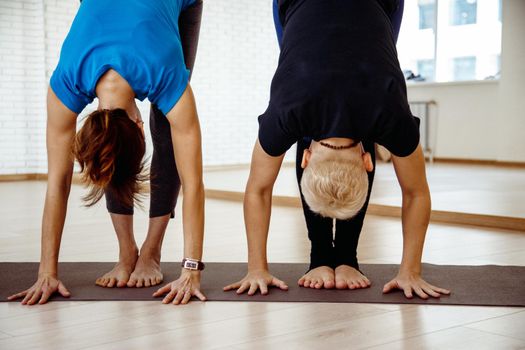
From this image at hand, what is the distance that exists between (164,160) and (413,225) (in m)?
0.85

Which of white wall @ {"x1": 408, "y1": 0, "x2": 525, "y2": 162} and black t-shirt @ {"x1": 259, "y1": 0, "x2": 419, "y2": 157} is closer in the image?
black t-shirt @ {"x1": 259, "y1": 0, "x2": 419, "y2": 157}

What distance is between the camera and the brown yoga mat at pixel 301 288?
2.19 meters

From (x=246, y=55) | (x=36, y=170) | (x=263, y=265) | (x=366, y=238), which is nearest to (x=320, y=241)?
(x=263, y=265)

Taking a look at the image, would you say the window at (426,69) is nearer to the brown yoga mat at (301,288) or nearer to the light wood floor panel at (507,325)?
the brown yoga mat at (301,288)

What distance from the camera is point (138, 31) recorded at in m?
2.16

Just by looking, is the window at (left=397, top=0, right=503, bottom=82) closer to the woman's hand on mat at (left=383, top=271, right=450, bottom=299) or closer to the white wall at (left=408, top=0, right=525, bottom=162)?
the white wall at (left=408, top=0, right=525, bottom=162)

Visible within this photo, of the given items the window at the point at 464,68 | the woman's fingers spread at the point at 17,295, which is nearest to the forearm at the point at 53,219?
the woman's fingers spread at the point at 17,295

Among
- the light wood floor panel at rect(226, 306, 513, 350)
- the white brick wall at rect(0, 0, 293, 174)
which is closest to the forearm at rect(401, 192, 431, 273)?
the light wood floor panel at rect(226, 306, 513, 350)

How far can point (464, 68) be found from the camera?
8.46 meters

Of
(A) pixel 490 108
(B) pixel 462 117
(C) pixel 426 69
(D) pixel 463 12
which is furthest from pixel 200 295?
(C) pixel 426 69

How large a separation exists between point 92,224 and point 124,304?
2.00m

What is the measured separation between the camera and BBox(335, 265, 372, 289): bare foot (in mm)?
2352

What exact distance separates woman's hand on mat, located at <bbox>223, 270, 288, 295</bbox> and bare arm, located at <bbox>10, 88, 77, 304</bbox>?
52cm

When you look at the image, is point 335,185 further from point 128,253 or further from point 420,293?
point 128,253
